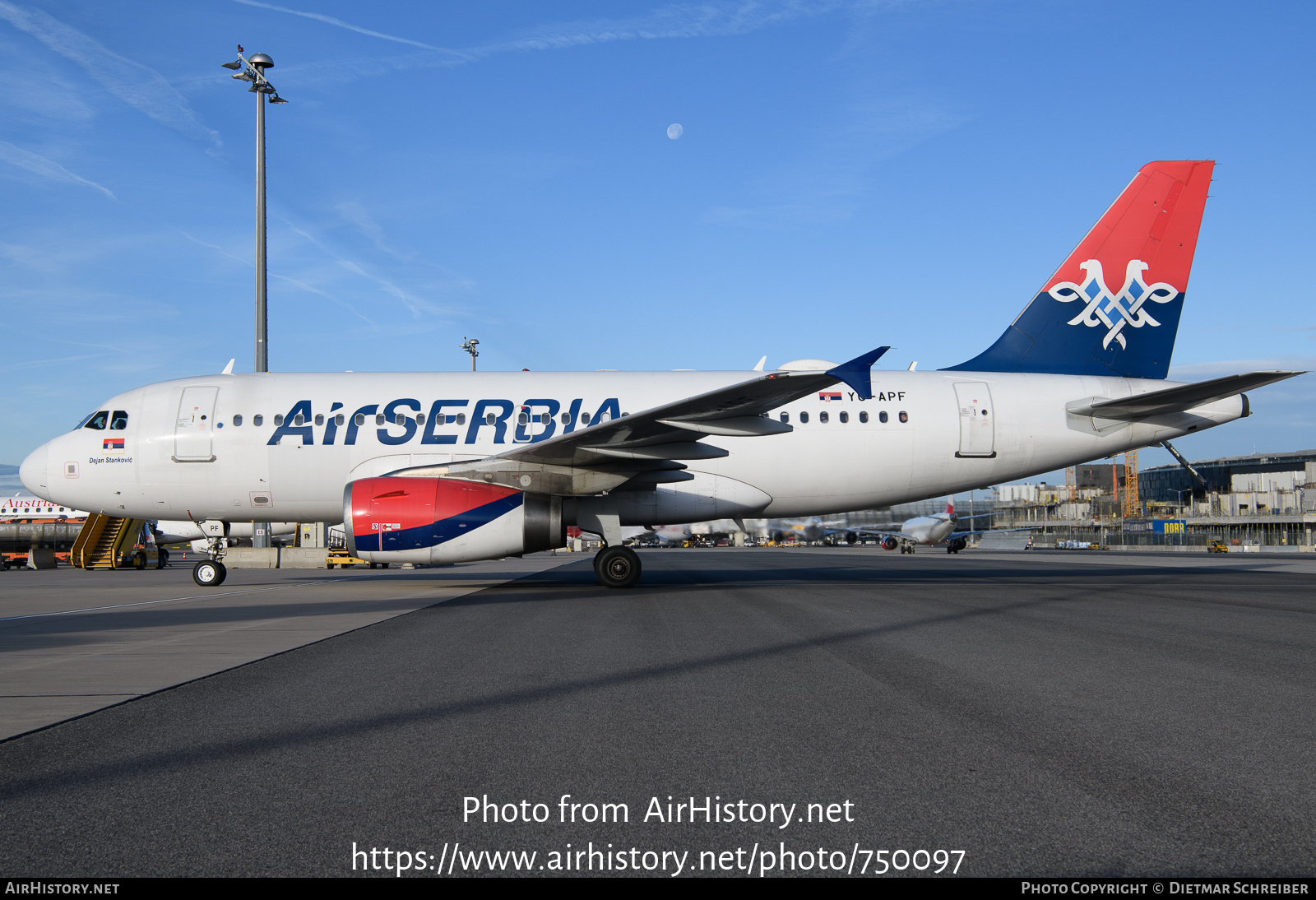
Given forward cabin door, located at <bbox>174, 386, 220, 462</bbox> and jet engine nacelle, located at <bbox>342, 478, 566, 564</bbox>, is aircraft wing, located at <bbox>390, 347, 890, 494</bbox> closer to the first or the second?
jet engine nacelle, located at <bbox>342, 478, 566, 564</bbox>

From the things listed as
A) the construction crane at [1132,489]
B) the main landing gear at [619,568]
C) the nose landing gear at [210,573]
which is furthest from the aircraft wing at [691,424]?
the construction crane at [1132,489]

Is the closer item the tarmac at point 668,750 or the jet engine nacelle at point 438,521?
the tarmac at point 668,750

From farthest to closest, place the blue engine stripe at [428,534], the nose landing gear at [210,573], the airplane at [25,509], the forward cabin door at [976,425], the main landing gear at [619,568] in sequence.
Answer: the airplane at [25,509] < the nose landing gear at [210,573] < the forward cabin door at [976,425] < the main landing gear at [619,568] < the blue engine stripe at [428,534]

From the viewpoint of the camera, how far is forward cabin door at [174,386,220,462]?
52.7ft

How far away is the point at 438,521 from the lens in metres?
13.2

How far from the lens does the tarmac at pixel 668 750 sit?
282cm

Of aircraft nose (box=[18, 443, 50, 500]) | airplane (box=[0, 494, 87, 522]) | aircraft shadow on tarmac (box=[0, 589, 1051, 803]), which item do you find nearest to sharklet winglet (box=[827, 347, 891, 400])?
aircraft shadow on tarmac (box=[0, 589, 1051, 803])

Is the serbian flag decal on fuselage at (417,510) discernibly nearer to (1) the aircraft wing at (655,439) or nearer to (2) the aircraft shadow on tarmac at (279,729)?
(1) the aircraft wing at (655,439)

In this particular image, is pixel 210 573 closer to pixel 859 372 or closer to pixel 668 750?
pixel 859 372

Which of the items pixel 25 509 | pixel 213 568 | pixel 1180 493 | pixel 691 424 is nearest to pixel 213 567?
pixel 213 568

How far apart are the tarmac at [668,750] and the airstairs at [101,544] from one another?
23.3 meters
